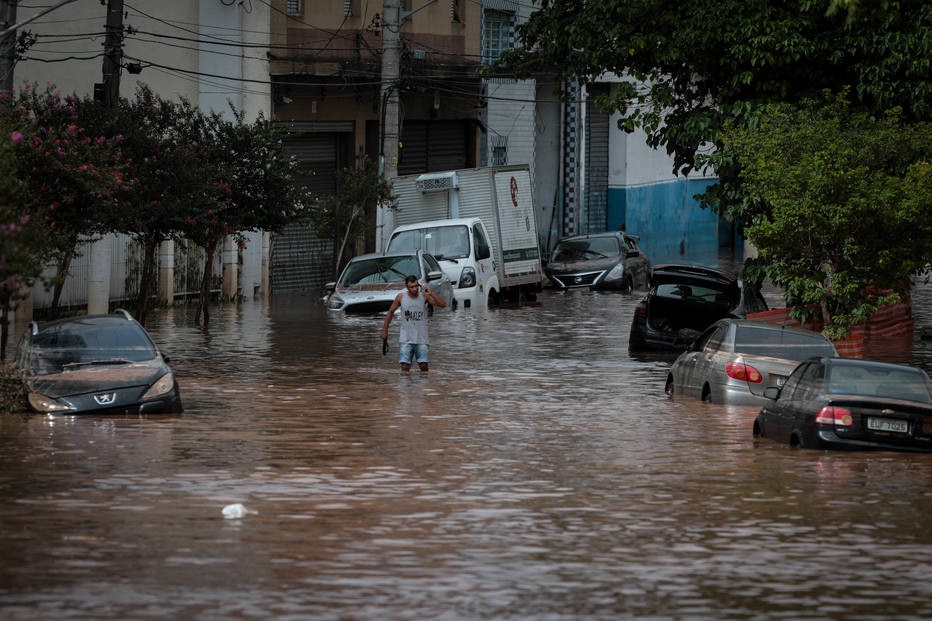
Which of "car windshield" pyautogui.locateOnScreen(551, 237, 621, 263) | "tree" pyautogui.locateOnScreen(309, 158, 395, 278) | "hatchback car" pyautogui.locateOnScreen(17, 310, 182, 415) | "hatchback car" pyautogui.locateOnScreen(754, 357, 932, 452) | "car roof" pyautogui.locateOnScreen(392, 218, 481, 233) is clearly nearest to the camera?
"hatchback car" pyautogui.locateOnScreen(754, 357, 932, 452)

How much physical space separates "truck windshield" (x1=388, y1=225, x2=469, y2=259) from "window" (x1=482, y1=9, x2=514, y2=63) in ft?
53.3

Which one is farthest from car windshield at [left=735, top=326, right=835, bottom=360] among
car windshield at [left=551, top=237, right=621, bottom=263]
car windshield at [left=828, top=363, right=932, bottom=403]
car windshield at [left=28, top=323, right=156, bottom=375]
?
car windshield at [left=551, top=237, right=621, bottom=263]

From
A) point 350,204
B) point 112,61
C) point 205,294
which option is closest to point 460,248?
point 350,204

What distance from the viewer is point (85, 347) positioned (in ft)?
63.6

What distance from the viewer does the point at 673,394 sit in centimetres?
2206

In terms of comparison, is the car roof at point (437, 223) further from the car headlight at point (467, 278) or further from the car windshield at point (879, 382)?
the car windshield at point (879, 382)

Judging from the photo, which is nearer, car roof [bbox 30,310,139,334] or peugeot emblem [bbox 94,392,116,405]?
peugeot emblem [bbox 94,392,116,405]

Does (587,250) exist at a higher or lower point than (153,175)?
lower

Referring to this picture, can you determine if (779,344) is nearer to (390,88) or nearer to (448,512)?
(448,512)

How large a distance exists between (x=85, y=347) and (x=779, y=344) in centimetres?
825

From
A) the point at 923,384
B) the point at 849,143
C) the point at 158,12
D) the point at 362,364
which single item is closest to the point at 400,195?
the point at 158,12

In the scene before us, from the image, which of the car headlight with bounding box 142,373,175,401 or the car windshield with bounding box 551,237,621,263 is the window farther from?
the car headlight with bounding box 142,373,175,401

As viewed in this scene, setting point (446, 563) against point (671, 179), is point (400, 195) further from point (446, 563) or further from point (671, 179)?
point (446, 563)

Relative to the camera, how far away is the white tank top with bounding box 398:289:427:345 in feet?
79.6
